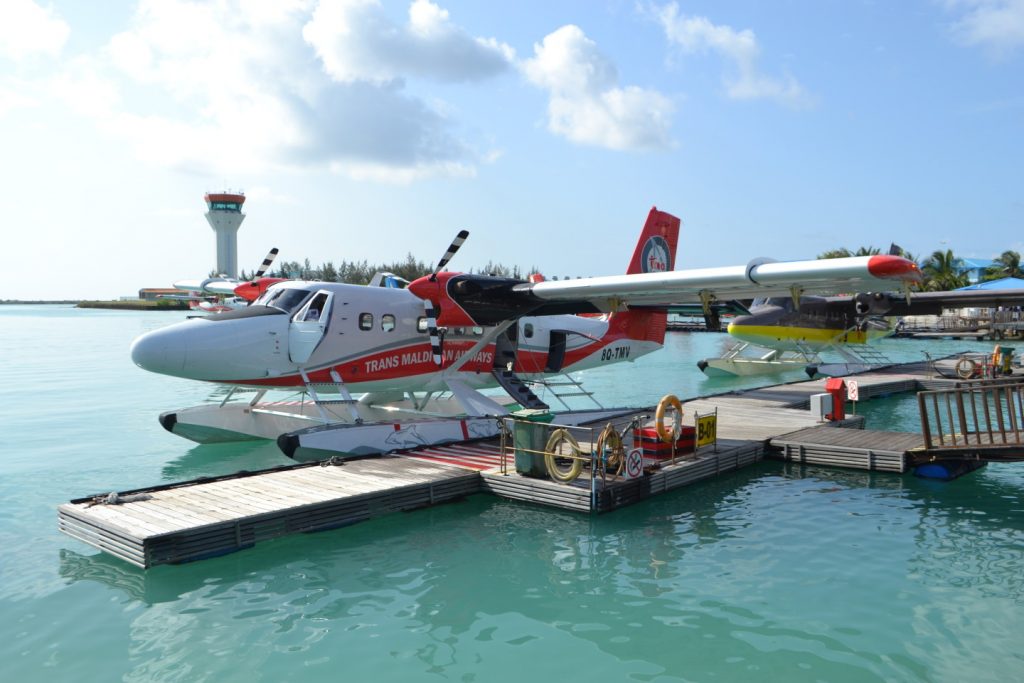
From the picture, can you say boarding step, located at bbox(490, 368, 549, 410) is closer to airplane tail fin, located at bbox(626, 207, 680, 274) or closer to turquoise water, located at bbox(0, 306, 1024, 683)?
turquoise water, located at bbox(0, 306, 1024, 683)

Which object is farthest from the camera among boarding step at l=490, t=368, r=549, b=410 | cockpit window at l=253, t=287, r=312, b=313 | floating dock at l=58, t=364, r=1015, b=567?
boarding step at l=490, t=368, r=549, b=410

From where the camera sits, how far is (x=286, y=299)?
45.5 ft

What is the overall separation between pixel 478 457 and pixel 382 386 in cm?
313

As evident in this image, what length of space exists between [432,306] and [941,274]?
2712 inches

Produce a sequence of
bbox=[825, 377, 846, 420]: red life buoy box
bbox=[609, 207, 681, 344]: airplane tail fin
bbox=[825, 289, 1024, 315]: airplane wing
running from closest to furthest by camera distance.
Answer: bbox=[825, 377, 846, 420]: red life buoy box → bbox=[609, 207, 681, 344]: airplane tail fin → bbox=[825, 289, 1024, 315]: airplane wing

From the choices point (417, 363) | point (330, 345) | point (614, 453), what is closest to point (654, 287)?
point (614, 453)

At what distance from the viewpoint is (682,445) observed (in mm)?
12531

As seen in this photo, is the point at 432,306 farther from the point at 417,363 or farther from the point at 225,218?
the point at 225,218

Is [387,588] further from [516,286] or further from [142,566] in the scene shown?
[516,286]

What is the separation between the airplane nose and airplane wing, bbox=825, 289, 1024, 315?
18466 mm

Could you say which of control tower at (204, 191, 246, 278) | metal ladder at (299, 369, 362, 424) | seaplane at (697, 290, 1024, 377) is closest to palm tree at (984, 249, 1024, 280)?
seaplane at (697, 290, 1024, 377)

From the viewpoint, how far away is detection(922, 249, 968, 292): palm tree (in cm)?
6606

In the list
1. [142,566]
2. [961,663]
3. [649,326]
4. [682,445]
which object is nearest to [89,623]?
[142,566]

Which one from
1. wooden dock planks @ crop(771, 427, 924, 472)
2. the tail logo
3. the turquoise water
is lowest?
the turquoise water
